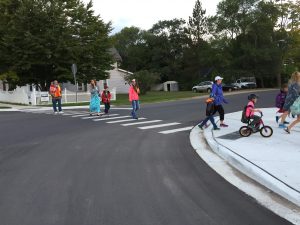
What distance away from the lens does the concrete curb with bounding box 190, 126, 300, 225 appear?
17.0 feet

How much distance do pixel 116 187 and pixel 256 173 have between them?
2.31m

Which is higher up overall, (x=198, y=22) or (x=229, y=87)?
A: (x=198, y=22)

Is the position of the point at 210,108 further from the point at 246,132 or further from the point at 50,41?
the point at 50,41

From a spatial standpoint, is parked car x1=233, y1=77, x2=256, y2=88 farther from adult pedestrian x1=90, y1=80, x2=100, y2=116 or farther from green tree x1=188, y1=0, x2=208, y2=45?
adult pedestrian x1=90, y1=80, x2=100, y2=116

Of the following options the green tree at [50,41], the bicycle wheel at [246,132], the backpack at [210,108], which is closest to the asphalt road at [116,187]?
the bicycle wheel at [246,132]

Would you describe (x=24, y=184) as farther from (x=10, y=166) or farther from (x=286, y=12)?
(x=286, y=12)

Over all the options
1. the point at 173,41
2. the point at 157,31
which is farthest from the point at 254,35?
the point at 157,31

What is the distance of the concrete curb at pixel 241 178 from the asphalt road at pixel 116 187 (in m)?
0.16

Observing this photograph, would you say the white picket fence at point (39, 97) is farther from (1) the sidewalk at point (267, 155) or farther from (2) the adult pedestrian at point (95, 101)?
(1) the sidewalk at point (267, 155)

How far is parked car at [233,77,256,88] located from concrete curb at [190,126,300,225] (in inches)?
1830

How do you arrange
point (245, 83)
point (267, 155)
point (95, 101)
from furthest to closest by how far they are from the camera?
1. point (245, 83)
2. point (95, 101)
3. point (267, 155)

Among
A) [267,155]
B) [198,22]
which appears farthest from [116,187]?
[198,22]

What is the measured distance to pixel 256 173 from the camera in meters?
6.73

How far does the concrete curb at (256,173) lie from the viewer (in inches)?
221
